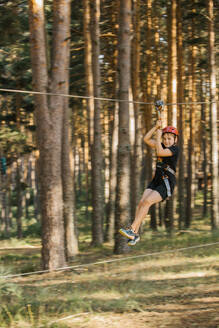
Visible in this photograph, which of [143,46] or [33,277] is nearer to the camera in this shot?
[33,277]

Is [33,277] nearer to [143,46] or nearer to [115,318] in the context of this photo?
[115,318]

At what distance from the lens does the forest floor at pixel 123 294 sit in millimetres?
6703

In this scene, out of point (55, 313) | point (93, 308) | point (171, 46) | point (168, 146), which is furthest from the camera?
point (171, 46)

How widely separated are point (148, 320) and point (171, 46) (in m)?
12.1

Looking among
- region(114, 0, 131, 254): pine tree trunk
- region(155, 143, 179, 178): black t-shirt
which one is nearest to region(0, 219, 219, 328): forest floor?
region(114, 0, 131, 254): pine tree trunk

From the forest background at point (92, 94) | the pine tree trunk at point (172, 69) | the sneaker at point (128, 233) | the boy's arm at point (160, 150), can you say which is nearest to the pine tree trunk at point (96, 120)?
the forest background at point (92, 94)

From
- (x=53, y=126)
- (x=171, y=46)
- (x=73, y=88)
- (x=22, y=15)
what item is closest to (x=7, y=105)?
(x=73, y=88)

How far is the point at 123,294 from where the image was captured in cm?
815

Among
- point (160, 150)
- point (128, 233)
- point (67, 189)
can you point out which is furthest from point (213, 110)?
point (128, 233)

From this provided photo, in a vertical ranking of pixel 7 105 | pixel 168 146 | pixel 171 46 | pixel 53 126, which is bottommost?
pixel 168 146

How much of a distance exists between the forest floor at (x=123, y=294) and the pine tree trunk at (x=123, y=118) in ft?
4.42

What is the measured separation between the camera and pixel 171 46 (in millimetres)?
16516

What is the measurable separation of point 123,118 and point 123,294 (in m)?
5.41

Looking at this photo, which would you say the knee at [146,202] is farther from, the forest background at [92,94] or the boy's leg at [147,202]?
the forest background at [92,94]
